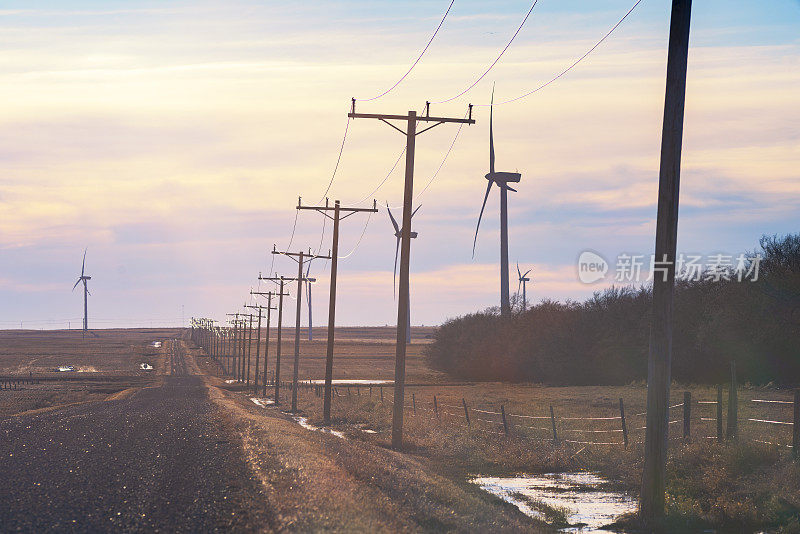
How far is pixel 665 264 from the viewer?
56.4 feet

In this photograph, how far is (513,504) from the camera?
20.4 meters

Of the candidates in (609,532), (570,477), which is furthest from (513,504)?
(570,477)

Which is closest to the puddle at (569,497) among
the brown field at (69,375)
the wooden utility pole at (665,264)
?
the wooden utility pole at (665,264)

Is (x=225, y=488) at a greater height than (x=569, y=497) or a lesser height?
greater

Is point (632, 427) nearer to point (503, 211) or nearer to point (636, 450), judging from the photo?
point (636, 450)

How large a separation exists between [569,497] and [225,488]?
8.00 m

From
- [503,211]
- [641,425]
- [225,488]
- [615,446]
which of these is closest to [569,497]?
[615,446]

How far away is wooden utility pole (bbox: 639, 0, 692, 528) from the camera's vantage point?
55.1 feet

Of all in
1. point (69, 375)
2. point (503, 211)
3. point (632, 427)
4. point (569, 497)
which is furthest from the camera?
point (69, 375)

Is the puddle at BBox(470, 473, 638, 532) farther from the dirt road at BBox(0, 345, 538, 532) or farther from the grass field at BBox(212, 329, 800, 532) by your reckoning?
the dirt road at BBox(0, 345, 538, 532)

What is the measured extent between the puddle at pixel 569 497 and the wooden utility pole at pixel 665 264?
1.43m

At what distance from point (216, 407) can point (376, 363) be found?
10742cm

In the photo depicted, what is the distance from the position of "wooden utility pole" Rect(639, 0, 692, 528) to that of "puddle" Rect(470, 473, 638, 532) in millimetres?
1428

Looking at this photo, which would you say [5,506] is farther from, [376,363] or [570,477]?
[376,363]
